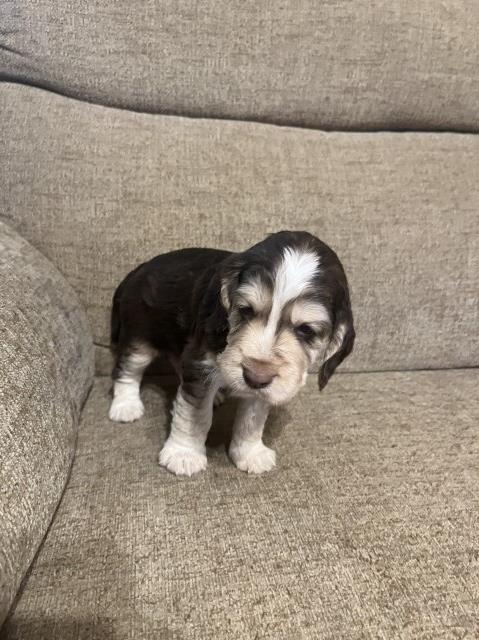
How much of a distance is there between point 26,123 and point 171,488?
60.0 inches

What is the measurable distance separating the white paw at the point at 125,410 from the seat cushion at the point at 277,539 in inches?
1.3

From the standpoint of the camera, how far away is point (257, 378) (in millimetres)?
1519

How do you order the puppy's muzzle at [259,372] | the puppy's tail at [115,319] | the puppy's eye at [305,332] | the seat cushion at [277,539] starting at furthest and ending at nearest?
the puppy's tail at [115,319] → the puppy's eye at [305,332] → the puppy's muzzle at [259,372] → the seat cushion at [277,539]

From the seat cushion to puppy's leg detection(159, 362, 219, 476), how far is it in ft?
0.18

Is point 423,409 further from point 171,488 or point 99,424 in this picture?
point 99,424

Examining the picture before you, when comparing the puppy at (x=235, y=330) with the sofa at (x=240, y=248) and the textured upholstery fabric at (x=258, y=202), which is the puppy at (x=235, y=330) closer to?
the sofa at (x=240, y=248)

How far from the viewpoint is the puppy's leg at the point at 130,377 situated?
6.93 feet

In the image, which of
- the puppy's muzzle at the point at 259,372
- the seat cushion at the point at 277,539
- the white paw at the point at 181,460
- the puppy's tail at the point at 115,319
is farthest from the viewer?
the puppy's tail at the point at 115,319

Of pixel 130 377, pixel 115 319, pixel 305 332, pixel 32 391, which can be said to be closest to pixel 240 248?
pixel 115 319

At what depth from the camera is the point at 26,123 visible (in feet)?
7.28

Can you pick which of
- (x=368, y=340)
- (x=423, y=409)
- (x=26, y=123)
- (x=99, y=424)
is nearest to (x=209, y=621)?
(x=99, y=424)

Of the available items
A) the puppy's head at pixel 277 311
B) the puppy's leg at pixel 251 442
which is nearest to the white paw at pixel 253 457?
the puppy's leg at pixel 251 442

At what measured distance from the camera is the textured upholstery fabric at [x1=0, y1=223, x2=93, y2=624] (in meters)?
1.29

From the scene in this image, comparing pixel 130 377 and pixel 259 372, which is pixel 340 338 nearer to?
pixel 259 372
